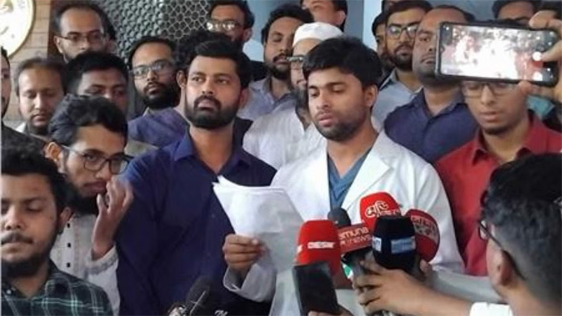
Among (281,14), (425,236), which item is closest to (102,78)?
(281,14)

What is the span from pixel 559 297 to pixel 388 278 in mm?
161

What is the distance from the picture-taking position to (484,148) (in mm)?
1089

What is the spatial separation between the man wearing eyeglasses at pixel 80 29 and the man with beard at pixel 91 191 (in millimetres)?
102

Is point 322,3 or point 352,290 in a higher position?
point 322,3

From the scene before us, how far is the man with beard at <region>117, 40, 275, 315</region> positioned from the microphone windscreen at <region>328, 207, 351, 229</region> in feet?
0.52

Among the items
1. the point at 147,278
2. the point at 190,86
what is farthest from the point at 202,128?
the point at 147,278

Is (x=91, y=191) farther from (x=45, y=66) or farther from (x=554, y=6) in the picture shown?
(x=554, y=6)

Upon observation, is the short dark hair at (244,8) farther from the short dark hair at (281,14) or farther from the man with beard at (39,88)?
the man with beard at (39,88)

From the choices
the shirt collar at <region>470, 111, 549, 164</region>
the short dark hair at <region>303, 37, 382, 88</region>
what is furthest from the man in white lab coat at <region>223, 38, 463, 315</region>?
the shirt collar at <region>470, 111, 549, 164</region>

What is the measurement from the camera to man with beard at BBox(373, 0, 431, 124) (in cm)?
115

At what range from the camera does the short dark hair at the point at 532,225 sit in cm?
79

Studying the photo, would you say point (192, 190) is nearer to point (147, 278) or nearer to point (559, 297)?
point (147, 278)

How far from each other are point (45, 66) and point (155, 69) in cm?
14

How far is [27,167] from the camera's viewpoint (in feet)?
3.36
